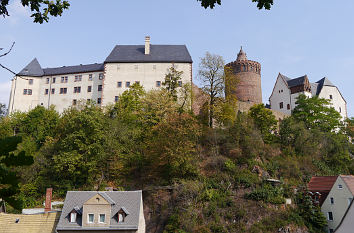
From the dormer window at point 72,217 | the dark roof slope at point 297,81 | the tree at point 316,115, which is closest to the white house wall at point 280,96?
the dark roof slope at point 297,81

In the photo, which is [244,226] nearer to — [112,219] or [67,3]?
[112,219]

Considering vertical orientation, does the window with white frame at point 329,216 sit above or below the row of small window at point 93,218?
below

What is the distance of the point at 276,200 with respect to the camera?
101ft

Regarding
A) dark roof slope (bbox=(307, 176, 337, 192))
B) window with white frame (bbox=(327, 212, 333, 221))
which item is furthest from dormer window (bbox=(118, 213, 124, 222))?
window with white frame (bbox=(327, 212, 333, 221))

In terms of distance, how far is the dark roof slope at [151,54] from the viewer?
53.9m

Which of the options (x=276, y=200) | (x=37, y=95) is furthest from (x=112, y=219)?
(x=37, y=95)

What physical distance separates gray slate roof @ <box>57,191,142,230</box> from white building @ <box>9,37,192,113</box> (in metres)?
24.9

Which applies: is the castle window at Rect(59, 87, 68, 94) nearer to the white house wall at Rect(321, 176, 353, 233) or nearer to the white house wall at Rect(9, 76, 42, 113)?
the white house wall at Rect(9, 76, 42, 113)

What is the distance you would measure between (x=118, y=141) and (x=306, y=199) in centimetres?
2024

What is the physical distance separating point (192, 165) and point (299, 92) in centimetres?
3421

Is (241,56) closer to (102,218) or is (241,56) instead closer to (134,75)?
(134,75)

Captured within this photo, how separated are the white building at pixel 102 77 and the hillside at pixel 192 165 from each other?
10406 mm

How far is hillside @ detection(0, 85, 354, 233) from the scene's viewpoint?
29625 millimetres

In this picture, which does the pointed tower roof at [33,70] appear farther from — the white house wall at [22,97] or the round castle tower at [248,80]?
the round castle tower at [248,80]
